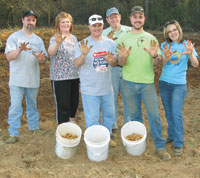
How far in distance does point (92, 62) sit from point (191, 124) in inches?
95.2

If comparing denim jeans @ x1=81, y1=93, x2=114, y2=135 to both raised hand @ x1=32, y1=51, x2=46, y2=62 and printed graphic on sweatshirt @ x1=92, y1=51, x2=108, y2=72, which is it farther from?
raised hand @ x1=32, y1=51, x2=46, y2=62

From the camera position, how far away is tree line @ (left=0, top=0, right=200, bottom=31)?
17.0 meters

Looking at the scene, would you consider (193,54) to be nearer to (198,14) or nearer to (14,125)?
(14,125)

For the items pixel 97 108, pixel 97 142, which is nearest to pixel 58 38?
pixel 97 108

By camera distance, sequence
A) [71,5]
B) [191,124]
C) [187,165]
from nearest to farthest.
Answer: [187,165], [191,124], [71,5]

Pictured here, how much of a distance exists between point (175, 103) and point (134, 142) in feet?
2.48

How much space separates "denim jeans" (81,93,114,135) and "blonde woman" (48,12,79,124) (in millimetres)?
437

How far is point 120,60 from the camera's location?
130 inches

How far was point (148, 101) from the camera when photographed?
134 inches

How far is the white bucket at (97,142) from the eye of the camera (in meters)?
3.35

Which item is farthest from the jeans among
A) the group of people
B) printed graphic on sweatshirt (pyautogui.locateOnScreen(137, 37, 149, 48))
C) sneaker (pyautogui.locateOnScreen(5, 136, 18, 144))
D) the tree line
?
the tree line

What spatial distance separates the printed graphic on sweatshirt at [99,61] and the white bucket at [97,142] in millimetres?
775

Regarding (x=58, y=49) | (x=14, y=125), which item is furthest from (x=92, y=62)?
(x=14, y=125)

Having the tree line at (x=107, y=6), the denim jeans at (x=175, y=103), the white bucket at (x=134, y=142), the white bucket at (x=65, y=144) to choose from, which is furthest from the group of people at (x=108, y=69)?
the tree line at (x=107, y=6)
